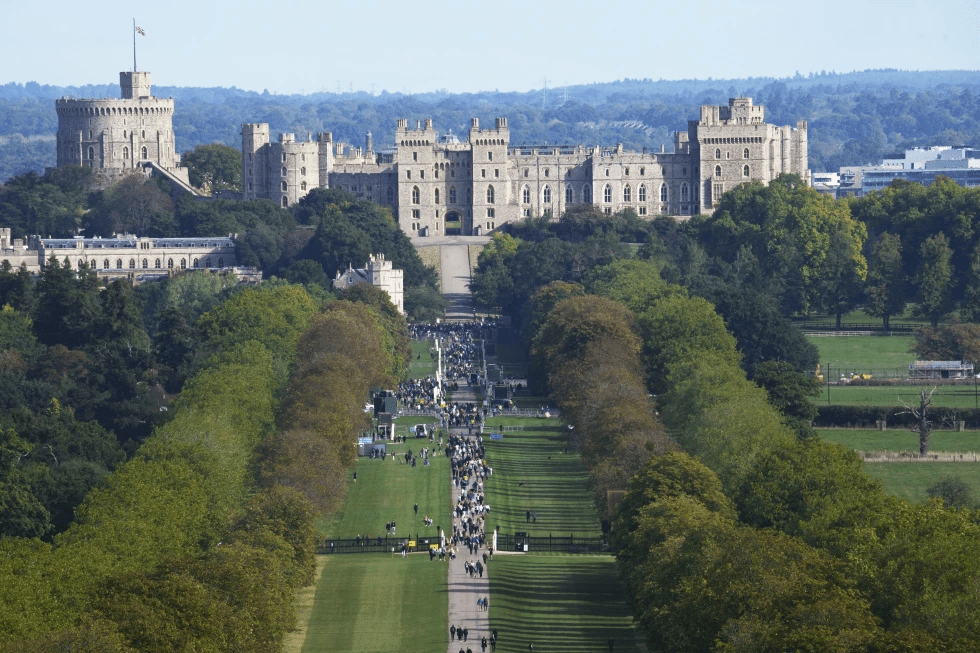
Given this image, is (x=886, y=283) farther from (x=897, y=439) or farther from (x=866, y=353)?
(x=897, y=439)

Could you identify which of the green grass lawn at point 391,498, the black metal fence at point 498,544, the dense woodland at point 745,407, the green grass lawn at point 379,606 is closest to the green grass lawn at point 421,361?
the dense woodland at point 745,407

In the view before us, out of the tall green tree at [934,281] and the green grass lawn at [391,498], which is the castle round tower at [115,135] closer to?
the tall green tree at [934,281]

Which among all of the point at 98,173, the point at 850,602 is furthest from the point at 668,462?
the point at 98,173

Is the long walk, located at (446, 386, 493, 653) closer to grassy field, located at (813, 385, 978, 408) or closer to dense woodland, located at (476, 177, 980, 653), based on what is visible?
dense woodland, located at (476, 177, 980, 653)

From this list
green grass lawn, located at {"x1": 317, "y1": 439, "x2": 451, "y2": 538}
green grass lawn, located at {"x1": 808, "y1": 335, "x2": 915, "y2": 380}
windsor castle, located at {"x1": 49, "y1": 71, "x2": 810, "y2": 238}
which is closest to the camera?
green grass lawn, located at {"x1": 317, "y1": 439, "x2": 451, "y2": 538}

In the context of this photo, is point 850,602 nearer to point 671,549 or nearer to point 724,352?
point 671,549

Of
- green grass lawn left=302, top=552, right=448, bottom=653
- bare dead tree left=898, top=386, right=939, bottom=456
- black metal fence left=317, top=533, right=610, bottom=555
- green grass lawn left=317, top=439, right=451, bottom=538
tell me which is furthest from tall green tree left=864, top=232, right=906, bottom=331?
green grass lawn left=302, top=552, right=448, bottom=653
